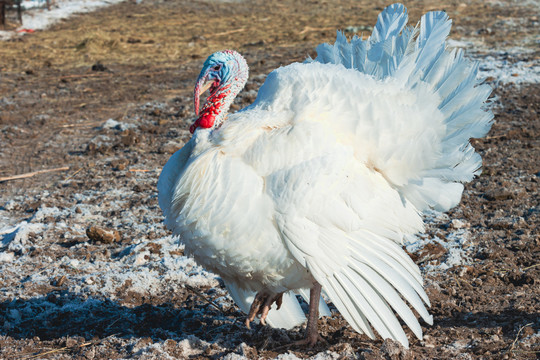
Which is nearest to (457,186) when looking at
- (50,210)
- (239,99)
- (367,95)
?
(367,95)

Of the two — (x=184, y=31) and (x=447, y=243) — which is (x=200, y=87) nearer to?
(x=447, y=243)

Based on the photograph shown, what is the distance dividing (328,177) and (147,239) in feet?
7.10

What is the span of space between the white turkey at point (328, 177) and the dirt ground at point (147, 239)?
0.38m

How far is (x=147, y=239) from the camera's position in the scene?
16.8ft

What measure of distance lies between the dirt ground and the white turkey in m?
0.38

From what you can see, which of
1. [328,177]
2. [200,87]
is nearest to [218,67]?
[200,87]

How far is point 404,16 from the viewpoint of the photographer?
4.40 metres

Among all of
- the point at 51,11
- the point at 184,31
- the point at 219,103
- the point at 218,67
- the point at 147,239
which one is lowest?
the point at 147,239

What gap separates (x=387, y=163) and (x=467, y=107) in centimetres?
69

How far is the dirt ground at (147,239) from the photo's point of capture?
3787mm

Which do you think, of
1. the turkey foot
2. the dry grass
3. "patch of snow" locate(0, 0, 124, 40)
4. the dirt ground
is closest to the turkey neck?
the turkey foot

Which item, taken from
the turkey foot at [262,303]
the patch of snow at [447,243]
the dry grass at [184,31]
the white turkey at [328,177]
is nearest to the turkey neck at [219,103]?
the white turkey at [328,177]

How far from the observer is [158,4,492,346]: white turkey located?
11.1ft

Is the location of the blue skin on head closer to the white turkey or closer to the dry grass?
the white turkey
